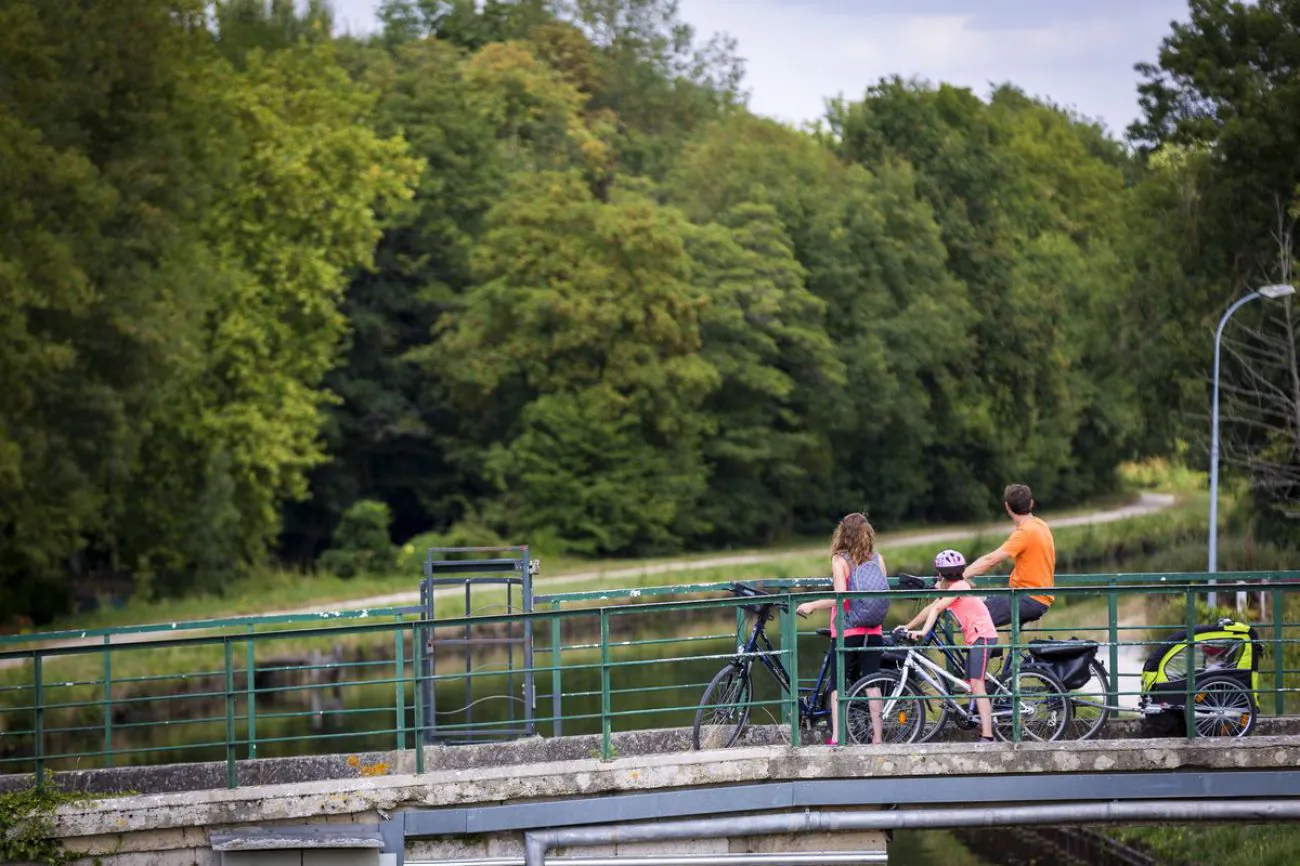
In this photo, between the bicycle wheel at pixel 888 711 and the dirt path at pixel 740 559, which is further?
the dirt path at pixel 740 559

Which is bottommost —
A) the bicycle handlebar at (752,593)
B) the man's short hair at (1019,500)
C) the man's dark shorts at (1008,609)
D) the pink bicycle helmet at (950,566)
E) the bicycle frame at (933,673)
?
the bicycle frame at (933,673)

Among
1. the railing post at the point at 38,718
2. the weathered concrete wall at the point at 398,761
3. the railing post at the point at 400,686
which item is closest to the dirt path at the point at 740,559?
the weathered concrete wall at the point at 398,761

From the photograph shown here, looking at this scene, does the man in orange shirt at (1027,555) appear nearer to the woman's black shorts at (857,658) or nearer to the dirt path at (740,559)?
the woman's black shorts at (857,658)

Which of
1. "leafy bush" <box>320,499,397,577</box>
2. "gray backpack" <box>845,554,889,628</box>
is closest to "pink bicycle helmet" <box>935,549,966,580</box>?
"gray backpack" <box>845,554,889,628</box>

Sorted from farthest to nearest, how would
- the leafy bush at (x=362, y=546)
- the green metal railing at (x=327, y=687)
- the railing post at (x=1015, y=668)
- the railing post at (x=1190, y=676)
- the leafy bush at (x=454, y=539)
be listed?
the leafy bush at (x=454, y=539) < the leafy bush at (x=362, y=546) < the green metal railing at (x=327, y=687) < the railing post at (x=1190, y=676) < the railing post at (x=1015, y=668)

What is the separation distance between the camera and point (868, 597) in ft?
39.6

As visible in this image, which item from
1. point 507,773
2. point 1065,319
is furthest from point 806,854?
point 1065,319

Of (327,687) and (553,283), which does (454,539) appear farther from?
(327,687)

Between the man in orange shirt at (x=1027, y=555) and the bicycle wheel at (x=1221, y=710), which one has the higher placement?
the man in orange shirt at (x=1027, y=555)

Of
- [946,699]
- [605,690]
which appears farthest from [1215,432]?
[605,690]

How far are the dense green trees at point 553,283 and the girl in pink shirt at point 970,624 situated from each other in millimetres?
24745

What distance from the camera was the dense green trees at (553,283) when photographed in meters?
37.4

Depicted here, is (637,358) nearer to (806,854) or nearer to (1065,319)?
(1065,319)

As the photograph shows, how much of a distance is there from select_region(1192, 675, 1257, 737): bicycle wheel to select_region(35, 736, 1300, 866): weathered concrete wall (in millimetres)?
628
